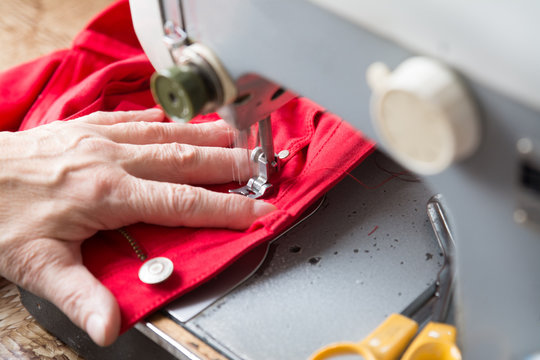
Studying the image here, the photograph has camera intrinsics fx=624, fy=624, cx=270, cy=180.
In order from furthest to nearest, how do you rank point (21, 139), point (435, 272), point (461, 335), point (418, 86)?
point (21, 139), point (435, 272), point (461, 335), point (418, 86)

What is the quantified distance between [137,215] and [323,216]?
216mm

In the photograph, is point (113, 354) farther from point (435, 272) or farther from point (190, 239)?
point (435, 272)

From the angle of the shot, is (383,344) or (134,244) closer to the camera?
(383,344)

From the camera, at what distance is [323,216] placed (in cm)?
74

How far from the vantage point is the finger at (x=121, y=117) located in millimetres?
819

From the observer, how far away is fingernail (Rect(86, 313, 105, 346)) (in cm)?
60

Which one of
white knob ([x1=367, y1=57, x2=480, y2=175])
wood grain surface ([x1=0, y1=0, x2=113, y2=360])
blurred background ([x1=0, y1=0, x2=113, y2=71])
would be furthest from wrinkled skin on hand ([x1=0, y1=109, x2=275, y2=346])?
blurred background ([x1=0, y1=0, x2=113, y2=71])

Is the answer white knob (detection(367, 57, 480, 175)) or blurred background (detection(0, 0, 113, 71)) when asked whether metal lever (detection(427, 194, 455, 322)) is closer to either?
white knob (detection(367, 57, 480, 175))

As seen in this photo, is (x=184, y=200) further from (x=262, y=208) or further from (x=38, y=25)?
(x=38, y=25)

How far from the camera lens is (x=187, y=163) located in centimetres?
75

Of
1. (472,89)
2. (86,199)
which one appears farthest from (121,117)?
(472,89)

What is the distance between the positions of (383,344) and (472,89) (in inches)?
10.2

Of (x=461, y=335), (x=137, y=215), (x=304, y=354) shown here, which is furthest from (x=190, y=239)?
(x=461, y=335)

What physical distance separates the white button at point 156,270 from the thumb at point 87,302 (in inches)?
1.6
